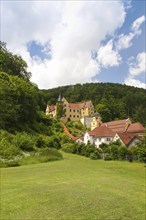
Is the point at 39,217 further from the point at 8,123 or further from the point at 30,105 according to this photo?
the point at 30,105

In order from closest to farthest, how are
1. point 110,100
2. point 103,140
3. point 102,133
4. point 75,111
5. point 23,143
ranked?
point 23,143, point 103,140, point 102,133, point 75,111, point 110,100

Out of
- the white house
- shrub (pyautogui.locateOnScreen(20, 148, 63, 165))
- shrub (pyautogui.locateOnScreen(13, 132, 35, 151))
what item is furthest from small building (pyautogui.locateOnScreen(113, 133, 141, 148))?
shrub (pyautogui.locateOnScreen(13, 132, 35, 151))

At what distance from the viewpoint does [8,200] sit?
12.6 m

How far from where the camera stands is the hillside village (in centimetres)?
5182

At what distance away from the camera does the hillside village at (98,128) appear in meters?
51.8

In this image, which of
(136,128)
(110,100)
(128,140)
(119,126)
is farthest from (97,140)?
(110,100)

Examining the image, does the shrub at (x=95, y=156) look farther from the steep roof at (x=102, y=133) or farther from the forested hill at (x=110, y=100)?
the forested hill at (x=110, y=100)

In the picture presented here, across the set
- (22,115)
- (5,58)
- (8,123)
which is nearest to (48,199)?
(8,123)

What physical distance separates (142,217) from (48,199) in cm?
439

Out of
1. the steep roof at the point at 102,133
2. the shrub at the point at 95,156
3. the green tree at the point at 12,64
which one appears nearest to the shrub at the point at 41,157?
the shrub at the point at 95,156

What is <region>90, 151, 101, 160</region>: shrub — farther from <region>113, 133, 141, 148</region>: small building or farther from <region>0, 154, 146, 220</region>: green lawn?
<region>0, 154, 146, 220</region>: green lawn

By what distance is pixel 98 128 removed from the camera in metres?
59.4

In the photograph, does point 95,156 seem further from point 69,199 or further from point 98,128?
point 69,199

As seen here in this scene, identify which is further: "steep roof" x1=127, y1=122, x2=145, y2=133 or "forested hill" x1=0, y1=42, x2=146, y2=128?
"steep roof" x1=127, y1=122, x2=145, y2=133
